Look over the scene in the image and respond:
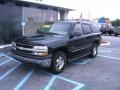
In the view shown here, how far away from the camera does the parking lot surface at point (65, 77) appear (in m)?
6.35

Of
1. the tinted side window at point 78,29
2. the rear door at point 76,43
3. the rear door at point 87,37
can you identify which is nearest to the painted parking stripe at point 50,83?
the rear door at point 76,43

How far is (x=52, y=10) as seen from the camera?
1872 centimetres

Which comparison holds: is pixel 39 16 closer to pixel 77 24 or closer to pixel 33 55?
pixel 77 24

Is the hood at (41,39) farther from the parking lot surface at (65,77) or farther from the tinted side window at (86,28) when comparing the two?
the tinted side window at (86,28)

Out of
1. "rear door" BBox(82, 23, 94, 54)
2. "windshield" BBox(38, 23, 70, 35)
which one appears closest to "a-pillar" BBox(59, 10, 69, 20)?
"rear door" BBox(82, 23, 94, 54)

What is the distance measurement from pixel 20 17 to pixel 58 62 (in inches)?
342

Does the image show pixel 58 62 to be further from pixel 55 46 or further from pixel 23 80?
pixel 23 80

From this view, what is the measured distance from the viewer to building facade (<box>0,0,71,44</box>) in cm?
1424

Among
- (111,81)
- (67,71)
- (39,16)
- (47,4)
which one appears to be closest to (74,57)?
(67,71)

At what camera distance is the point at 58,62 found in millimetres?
7645

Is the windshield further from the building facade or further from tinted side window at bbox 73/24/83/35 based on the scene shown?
the building facade

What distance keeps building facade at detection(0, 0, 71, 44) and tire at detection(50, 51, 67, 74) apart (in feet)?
24.1

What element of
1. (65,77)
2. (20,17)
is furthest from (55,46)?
(20,17)

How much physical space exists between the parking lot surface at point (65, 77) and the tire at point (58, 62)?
200 millimetres
